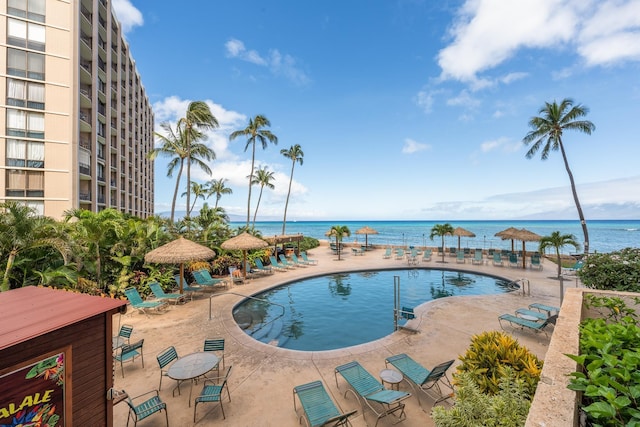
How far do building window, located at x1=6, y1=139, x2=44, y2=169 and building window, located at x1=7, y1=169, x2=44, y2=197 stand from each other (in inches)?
24.9

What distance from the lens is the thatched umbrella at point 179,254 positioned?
10.1m

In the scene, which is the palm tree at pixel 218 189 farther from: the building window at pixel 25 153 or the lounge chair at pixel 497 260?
the lounge chair at pixel 497 260

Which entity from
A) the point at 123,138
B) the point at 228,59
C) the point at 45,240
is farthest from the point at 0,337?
the point at 123,138

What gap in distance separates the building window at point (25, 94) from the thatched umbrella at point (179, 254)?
2206 cm

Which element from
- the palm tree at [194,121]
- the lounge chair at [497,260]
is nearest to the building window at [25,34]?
the palm tree at [194,121]

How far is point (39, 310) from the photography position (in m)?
3.25

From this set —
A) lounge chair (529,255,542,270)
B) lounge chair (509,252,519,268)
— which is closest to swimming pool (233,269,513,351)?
lounge chair (509,252,519,268)

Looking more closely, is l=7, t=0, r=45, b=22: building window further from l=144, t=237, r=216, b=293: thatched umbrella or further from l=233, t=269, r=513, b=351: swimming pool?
l=233, t=269, r=513, b=351: swimming pool

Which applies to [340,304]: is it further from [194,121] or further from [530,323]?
[194,121]

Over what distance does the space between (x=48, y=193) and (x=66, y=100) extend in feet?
26.4

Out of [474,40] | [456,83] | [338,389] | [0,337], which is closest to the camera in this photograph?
[0,337]

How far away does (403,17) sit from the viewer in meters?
15.3

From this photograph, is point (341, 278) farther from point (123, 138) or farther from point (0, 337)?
point (123, 138)

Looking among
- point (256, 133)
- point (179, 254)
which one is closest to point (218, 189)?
point (256, 133)
